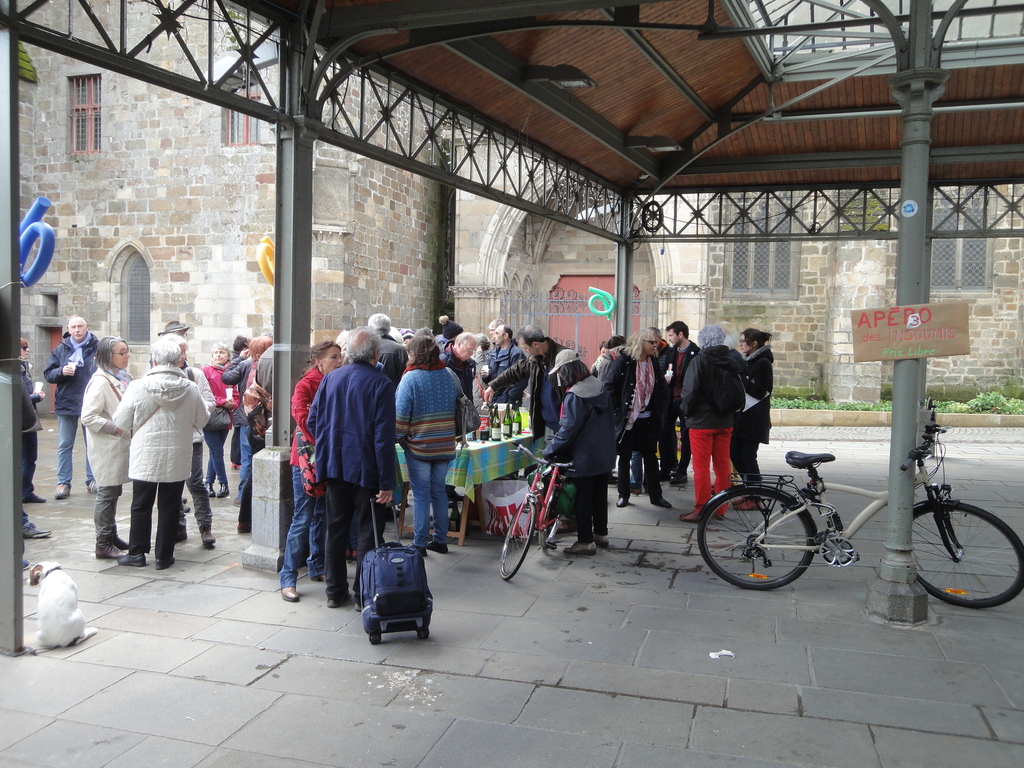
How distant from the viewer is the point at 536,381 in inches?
317

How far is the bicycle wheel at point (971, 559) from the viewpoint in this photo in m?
5.53

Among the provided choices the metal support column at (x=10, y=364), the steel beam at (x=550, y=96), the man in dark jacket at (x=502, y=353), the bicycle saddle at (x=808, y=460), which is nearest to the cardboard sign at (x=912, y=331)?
the bicycle saddle at (x=808, y=460)

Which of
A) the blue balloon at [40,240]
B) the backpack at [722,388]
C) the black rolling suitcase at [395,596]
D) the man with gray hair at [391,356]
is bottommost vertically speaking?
the black rolling suitcase at [395,596]

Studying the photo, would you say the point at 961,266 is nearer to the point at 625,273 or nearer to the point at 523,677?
the point at 625,273

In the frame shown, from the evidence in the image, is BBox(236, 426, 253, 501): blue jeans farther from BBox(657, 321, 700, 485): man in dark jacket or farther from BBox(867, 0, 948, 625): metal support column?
BBox(867, 0, 948, 625): metal support column

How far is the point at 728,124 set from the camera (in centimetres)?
1054

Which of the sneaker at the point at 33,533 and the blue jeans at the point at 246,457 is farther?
the blue jeans at the point at 246,457

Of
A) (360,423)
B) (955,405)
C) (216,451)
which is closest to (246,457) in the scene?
(216,451)

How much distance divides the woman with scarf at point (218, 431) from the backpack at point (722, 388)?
4.77 metres

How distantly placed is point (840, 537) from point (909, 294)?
1702 mm

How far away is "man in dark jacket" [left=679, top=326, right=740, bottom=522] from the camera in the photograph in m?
7.89

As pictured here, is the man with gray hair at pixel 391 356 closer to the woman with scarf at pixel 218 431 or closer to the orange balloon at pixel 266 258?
the orange balloon at pixel 266 258

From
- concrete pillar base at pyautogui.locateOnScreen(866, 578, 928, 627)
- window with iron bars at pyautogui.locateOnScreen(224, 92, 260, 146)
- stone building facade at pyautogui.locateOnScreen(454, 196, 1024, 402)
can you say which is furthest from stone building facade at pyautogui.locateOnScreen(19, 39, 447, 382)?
concrete pillar base at pyautogui.locateOnScreen(866, 578, 928, 627)

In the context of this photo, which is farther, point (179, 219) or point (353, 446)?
point (179, 219)
